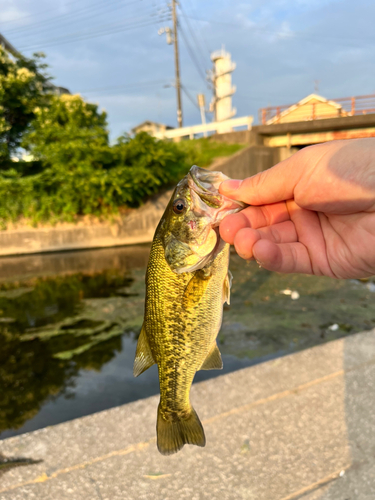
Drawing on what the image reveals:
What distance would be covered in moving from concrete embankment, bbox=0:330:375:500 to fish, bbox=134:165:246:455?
46.1 inches

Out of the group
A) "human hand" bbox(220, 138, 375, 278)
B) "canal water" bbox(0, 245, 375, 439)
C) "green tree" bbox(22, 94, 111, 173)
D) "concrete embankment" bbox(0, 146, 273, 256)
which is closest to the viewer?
"human hand" bbox(220, 138, 375, 278)

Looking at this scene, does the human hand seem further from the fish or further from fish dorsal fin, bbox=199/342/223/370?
fish dorsal fin, bbox=199/342/223/370

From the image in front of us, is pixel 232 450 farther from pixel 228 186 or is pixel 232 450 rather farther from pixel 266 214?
pixel 228 186

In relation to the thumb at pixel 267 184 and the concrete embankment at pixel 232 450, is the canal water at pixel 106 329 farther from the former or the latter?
the thumb at pixel 267 184

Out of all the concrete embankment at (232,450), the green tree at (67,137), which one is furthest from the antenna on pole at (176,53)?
the concrete embankment at (232,450)

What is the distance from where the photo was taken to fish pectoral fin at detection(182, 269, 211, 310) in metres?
1.87

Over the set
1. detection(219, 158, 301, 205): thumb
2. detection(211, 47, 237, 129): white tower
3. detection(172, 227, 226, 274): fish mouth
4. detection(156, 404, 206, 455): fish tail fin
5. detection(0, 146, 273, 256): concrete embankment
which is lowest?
detection(0, 146, 273, 256): concrete embankment

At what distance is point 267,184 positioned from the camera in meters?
1.93

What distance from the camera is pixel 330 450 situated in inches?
117

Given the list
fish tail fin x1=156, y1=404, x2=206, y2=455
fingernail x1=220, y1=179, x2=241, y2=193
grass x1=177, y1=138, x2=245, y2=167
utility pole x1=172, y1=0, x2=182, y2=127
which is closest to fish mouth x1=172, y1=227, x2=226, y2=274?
fingernail x1=220, y1=179, x2=241, y2=193

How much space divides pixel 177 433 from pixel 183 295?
766mm

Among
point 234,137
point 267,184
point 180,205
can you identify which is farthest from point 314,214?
point 234,137

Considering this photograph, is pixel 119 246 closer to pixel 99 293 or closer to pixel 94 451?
pixel 99 293

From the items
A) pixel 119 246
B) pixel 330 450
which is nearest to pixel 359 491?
pixel 330 450
